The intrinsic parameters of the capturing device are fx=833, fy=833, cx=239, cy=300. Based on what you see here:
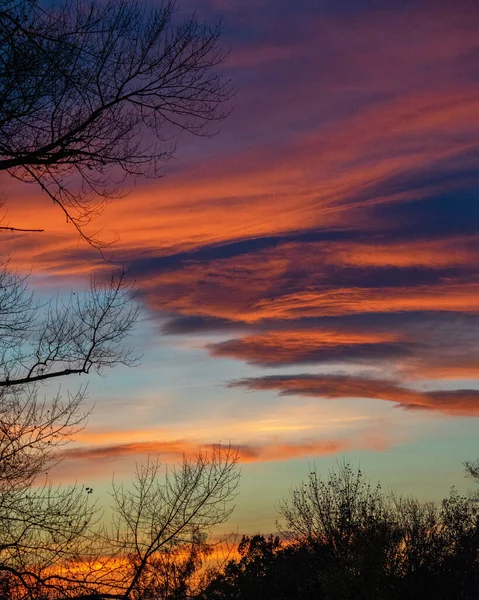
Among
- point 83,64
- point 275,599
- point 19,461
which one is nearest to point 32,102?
point 83,64

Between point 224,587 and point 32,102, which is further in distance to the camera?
point 224,587

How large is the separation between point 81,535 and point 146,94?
623cm

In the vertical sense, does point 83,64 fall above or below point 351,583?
above

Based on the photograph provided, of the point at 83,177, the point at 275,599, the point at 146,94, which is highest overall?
the point at 146,94

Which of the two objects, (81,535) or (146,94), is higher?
(146,94)

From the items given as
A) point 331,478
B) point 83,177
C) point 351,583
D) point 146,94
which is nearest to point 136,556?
point 83,177

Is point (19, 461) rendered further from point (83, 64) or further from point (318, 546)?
point (318, 546)

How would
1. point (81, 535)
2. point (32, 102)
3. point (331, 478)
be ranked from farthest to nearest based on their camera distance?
point (331, 478), point (81, 535), point (32, 102)

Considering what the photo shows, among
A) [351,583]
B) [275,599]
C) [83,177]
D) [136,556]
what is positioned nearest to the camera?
[83,177]

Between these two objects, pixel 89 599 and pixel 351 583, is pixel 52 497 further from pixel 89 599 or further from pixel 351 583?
pixel 351 583

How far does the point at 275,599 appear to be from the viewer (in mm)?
30875

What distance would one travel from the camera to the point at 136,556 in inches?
556

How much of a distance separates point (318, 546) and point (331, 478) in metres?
3.08

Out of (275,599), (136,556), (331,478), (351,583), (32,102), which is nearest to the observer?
(32,102)
